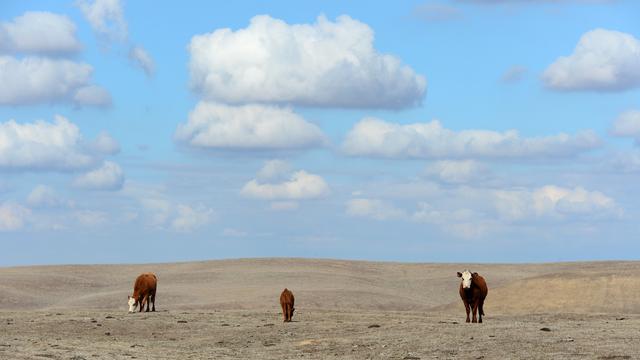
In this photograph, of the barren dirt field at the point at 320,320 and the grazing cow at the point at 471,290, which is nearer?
the barren dirt field at the point at 320,320

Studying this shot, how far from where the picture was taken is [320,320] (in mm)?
42562

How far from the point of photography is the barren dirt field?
103 feet

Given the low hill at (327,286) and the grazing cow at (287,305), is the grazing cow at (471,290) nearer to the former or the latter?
the grazing cow at (287,305)

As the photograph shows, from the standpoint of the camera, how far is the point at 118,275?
294 feet

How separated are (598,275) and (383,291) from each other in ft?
61.8

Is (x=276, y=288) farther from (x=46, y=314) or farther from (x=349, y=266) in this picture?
(x=46, y=314)

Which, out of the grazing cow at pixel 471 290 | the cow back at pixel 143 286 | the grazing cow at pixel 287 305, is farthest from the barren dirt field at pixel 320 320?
the cow back at pixel 143 286

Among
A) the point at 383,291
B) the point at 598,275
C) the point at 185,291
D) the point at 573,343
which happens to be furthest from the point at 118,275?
the point at 573,343

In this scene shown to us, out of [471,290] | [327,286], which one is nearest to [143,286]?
[471,290]

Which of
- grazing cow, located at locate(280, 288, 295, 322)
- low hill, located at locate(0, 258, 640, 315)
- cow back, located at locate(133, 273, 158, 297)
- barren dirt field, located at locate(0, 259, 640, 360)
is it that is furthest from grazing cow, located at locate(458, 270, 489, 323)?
cow back, located at locate(133, 273, 158, 297)

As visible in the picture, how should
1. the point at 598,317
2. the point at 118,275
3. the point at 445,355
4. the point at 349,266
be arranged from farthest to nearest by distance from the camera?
the point at 349,266 < the point at 118,275 < the point at 598,317 < the point at 445,355

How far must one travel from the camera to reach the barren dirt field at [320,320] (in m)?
31.4

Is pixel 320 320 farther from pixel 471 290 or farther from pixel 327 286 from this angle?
pixel 327 286

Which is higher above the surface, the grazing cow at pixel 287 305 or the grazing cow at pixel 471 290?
the grazing cow at pixel 471 290
